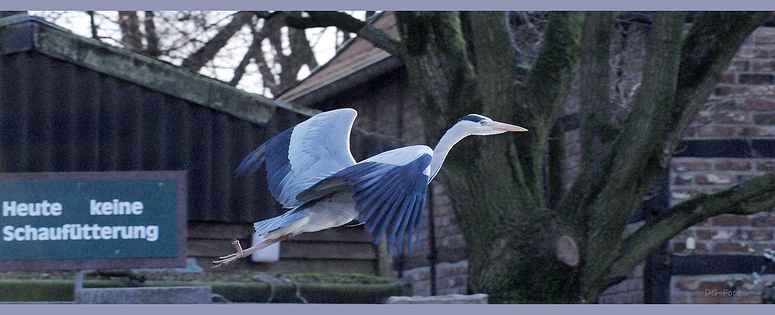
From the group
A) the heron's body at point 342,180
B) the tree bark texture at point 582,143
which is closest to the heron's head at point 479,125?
the heron's body at point 342,180

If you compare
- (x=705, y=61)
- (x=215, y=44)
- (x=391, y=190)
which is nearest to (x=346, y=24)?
(x=705, y=61)

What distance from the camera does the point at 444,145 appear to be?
A: 216 inches

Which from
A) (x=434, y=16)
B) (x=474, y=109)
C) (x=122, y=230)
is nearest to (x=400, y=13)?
(x=434, y=16)

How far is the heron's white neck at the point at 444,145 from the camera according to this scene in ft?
17.6

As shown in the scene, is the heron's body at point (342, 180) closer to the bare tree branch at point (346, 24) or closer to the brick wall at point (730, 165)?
the bare tree branch at point (346, 24)

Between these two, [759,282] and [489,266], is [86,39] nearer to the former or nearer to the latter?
[489,266]

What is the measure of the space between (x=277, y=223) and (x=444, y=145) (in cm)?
105

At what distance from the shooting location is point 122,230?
7.63 meters

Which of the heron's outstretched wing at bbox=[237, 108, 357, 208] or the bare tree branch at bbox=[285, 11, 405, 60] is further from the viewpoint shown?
the bare tree branch at bbox=[285, 11, 405, 60]

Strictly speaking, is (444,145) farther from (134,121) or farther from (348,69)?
(348,69)

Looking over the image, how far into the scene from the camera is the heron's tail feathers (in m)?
4.95

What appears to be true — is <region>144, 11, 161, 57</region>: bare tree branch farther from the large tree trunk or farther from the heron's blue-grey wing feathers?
the heron's blue-grey wing feathers

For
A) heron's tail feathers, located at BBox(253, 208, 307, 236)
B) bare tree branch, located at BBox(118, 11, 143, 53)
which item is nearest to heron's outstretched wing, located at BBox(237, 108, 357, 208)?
heron's tail feathers, located at BBox(253, 208, 307, 236)

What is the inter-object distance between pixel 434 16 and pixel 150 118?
2.42 meters
